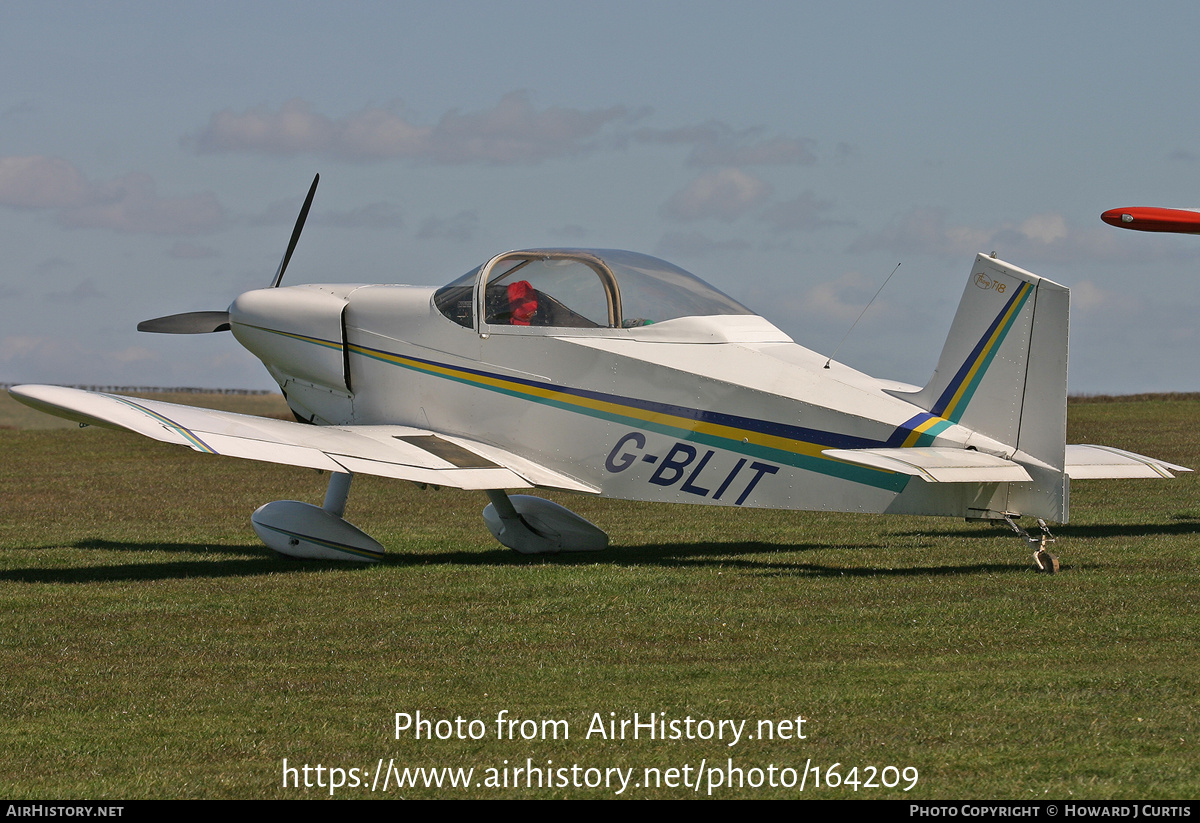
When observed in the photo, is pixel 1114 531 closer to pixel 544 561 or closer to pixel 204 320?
pixel 544 561

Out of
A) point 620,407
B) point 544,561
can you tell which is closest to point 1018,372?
point 620,407

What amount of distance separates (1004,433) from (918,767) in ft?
15.9

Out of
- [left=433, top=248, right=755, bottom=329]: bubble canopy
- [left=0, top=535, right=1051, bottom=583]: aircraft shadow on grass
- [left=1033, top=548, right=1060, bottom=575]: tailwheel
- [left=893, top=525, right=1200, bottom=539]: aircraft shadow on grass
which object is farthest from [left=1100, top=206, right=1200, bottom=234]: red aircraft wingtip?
[left=1033, top=548, right=1060, bottom=575]: tailwheel

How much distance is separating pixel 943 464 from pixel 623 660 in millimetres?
2982

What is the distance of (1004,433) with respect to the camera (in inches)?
369

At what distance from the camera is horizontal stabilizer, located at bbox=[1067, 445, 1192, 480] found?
11.8 metres

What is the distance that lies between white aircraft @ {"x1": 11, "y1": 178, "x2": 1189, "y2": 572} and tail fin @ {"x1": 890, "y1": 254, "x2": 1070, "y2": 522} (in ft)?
0.05

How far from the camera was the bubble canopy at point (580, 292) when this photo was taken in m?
11.2

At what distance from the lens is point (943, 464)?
9023mm

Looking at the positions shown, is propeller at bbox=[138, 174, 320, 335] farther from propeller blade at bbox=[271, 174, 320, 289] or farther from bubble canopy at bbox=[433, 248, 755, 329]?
bubble canopy at bbox=[433, 248, 755, 329]

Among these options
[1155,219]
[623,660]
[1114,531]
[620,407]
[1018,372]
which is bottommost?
[1114,531]

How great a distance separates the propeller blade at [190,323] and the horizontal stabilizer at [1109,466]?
29.9ft

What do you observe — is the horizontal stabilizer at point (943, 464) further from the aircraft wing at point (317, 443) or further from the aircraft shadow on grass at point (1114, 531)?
the aircraft shadow on grass at point (1114, 531)

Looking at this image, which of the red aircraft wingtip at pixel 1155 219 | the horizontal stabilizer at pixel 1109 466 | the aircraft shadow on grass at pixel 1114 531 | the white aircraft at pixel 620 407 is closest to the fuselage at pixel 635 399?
the white aircraft at pixel 620 407
